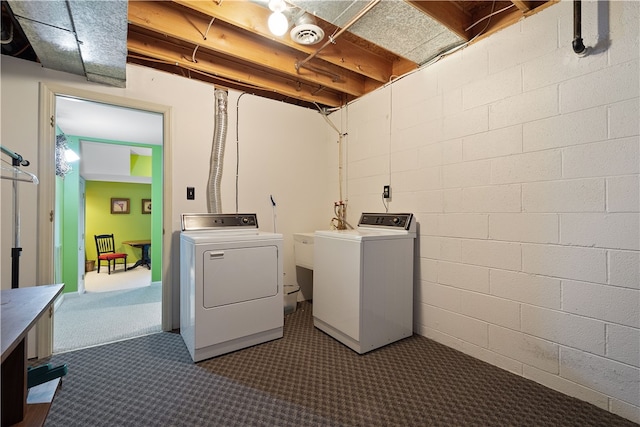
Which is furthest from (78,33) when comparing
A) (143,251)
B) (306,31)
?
(143,251)

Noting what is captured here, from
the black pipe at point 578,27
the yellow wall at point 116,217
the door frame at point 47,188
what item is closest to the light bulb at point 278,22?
the door frame at point 47,188

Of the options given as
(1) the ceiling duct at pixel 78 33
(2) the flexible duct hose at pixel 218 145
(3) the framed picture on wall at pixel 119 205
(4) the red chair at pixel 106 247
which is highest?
(1) the ceiling duct at pixel 78 33

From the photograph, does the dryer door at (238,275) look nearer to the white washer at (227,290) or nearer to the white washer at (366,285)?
the white washer at (227,290)

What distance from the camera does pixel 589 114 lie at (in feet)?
5.35

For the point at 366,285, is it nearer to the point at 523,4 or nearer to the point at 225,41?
the point at 523,4

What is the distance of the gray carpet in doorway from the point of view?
2.48 metres

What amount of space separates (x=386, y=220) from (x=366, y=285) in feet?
2.55

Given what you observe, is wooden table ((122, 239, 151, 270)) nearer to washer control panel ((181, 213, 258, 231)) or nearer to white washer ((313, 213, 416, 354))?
washer control panel ((181, 213, 258, 231))

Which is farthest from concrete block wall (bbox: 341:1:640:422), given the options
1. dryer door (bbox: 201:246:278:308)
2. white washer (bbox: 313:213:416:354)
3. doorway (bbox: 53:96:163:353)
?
doorway (bbox: 53:96:163:353)

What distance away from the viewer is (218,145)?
2840mm

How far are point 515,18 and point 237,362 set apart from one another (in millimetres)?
3293

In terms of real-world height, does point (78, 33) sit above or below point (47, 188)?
above

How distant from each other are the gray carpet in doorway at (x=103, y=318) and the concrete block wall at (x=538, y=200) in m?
2.79

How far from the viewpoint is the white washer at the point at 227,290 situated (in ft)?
6.83
